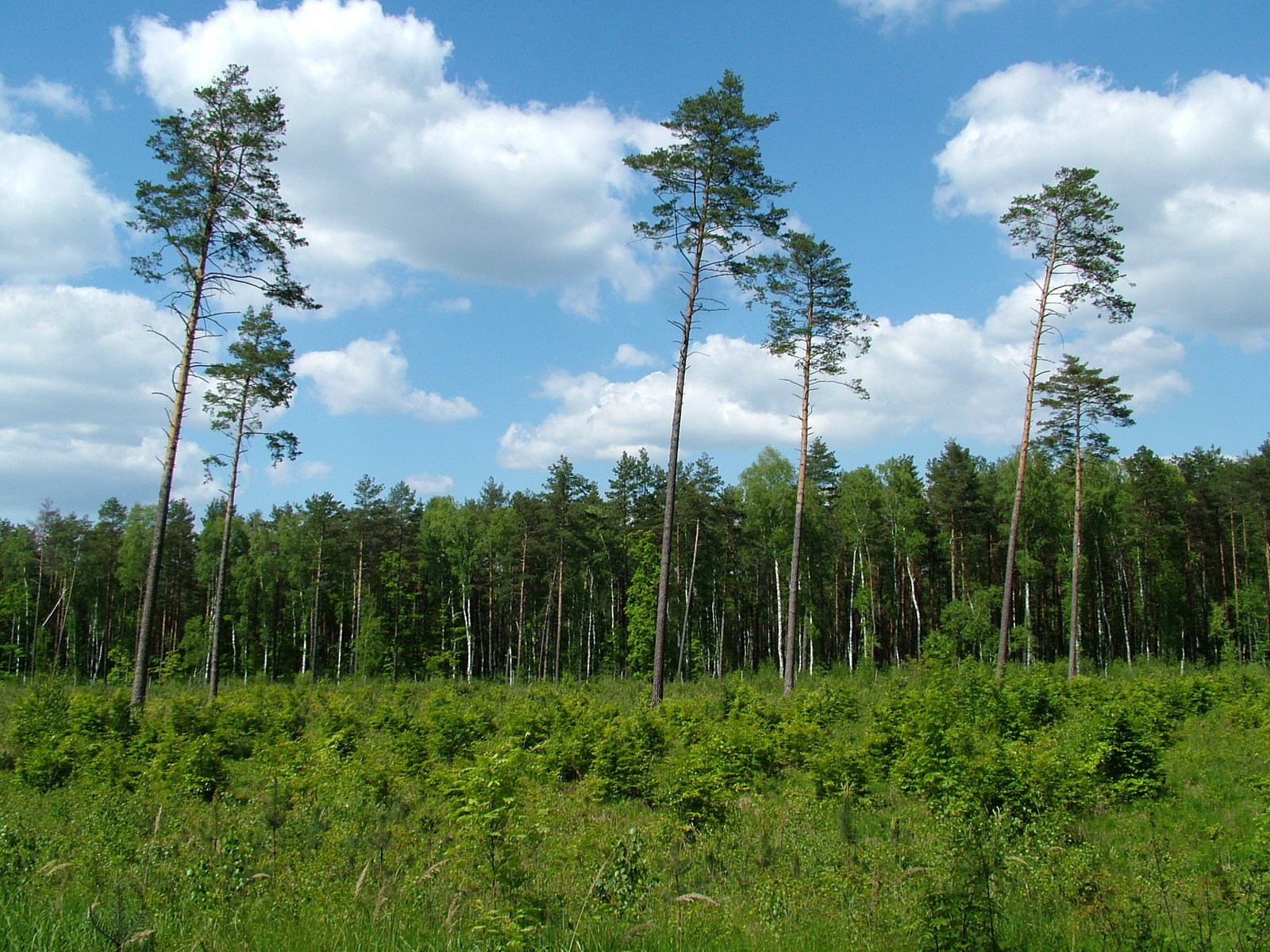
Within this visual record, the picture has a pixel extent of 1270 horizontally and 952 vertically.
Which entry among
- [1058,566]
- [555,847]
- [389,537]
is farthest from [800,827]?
[389,537]

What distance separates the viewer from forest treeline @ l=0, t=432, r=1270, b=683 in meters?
41.8

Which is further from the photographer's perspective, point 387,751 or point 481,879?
point 387,751

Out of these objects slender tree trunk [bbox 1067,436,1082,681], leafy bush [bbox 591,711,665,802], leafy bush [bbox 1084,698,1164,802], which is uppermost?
slender tree trunk [bbox 1067,436,1082,681]

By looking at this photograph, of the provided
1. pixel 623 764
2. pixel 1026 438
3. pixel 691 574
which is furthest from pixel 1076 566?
pixel 623 764

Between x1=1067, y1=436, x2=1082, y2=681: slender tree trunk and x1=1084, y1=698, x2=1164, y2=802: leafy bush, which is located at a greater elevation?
x1=1067, y1=436, x2=1082, y2=681: slender tree trunk

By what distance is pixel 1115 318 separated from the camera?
73.7 ft

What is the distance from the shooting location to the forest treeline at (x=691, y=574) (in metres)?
41.8

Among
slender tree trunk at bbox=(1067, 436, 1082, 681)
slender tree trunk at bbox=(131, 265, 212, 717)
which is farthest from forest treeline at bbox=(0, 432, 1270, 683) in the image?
slender tree trunk at bbox=(131, 265, 212, 717)

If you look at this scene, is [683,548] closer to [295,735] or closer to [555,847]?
[295,735]

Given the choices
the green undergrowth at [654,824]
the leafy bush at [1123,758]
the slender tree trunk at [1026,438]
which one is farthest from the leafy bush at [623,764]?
the slender tree trunk at [1026,438]

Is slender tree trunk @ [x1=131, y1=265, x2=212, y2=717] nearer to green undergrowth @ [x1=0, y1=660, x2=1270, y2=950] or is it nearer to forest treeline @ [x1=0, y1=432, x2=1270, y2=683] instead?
green undergrowth @ [x1=0, y1=660, x2=1270, y2=950]

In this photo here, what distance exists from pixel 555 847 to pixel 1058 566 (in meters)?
43.7

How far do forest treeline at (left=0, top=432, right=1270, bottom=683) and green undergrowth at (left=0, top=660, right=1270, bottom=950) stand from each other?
24403mm

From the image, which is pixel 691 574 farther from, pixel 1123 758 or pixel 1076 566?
pixel 1123 758
